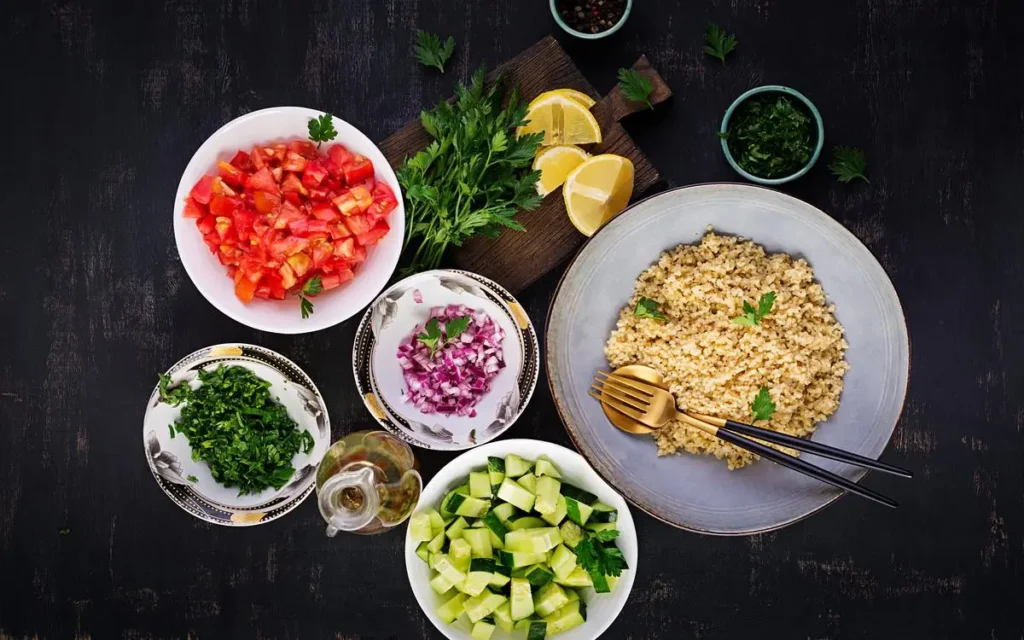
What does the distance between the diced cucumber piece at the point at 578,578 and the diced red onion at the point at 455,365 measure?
57 cm

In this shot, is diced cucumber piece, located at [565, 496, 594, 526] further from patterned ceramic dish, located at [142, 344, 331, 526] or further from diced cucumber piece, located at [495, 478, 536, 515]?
patterned ceramic dish, located at [142, 344, 331, 526]

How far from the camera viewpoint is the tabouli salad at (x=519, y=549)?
236 cm

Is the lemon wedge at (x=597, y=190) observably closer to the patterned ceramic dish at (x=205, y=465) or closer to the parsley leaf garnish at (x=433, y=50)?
the parsley leaf garnish at (x=433, y=50)

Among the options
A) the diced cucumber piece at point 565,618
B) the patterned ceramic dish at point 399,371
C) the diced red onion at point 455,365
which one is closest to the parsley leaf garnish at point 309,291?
the patterned ceramic dish at point 399,371

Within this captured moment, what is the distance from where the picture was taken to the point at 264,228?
7.45 ft

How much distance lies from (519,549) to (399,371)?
26.5 inches

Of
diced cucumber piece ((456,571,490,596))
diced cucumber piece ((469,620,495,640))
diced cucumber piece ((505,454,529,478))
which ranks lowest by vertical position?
diced cucumber piece ((469,620,495,640))

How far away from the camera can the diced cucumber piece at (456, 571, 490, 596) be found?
7.73 feet

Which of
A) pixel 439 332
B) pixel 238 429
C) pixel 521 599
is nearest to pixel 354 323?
pixel 439 332

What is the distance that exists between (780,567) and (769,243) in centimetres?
108

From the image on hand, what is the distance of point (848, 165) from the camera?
2.55m

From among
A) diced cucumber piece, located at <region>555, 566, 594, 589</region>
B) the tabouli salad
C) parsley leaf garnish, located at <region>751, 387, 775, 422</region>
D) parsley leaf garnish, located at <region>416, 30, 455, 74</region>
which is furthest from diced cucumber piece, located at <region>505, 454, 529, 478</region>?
parsley leaf garnish, located at <region>416, 30, 455, 74</region>

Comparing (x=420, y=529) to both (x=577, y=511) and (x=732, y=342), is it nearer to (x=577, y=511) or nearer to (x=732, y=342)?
(x=577, y=511)

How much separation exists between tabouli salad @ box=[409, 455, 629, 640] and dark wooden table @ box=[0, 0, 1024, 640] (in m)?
0.27
